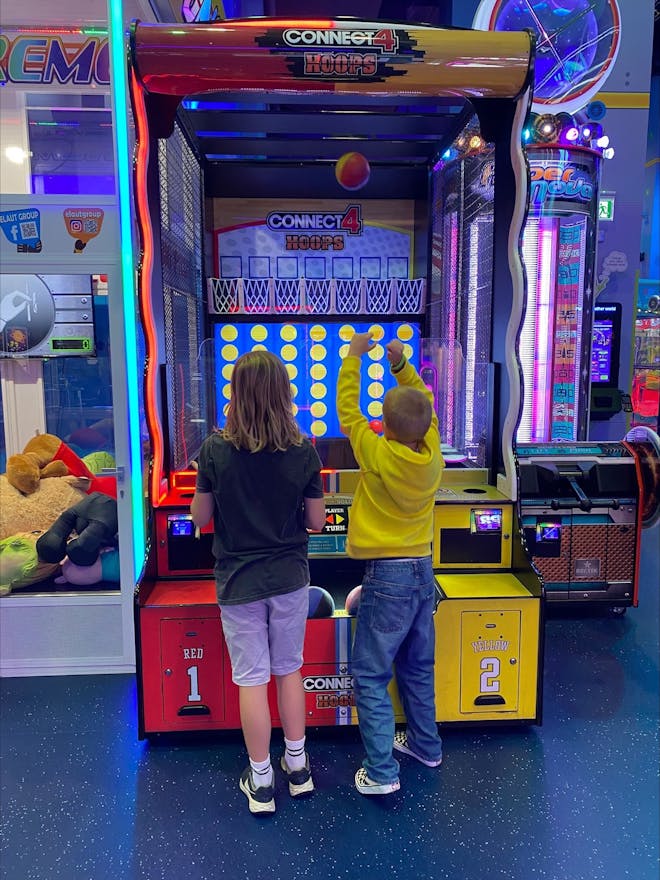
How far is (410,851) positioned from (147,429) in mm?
1810

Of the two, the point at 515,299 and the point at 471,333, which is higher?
the point at 515,299

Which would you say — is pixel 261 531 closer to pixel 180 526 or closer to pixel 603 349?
pixel 180 526

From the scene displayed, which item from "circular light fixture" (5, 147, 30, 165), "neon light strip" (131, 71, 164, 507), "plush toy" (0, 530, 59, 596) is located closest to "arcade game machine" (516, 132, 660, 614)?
"neon light strip" (131, 71, 164, 507)

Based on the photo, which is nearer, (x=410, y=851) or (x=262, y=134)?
(x=410, y=851)

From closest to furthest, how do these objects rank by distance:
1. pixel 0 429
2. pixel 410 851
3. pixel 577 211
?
pixel 410 851 → pixel 0 429 → pixel 577 211

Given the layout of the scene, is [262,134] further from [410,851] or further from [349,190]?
[410,851]

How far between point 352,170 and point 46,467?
2.20m

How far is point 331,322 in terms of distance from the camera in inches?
131

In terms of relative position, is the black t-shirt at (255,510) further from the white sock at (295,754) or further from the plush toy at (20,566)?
the plush toy at (20,566)

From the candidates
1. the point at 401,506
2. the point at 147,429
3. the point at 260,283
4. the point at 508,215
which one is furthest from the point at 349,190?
the point at 401,506

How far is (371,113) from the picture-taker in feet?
10.8

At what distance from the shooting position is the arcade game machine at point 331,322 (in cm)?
249

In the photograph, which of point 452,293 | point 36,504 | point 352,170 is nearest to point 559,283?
point 452,293

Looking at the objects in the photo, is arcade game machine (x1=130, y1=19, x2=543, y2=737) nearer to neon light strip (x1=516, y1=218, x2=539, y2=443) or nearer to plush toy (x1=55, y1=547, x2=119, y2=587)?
plush toy (x1=55, y1=547, x2=119, y2=587)
